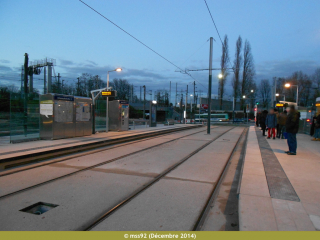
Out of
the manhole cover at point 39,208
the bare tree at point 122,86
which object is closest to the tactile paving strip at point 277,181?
the manhole cover at point 39,208

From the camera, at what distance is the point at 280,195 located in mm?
4656

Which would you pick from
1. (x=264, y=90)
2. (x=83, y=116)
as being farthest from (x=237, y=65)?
(x=83, y=116)

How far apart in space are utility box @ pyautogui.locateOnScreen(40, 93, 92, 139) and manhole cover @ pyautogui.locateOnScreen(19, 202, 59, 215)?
8574mm

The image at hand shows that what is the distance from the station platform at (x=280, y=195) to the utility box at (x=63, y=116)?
31.5 ft

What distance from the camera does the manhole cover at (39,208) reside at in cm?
414

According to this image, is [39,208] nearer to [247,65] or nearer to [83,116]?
[83,116]

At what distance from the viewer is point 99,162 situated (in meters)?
8.09

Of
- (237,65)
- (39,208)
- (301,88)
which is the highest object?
(237,65)

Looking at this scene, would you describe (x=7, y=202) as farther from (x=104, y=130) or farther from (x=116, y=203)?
(x=104, y=130)

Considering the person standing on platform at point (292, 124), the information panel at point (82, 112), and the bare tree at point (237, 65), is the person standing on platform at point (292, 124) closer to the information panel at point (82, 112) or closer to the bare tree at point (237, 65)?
the information panel at point (82, 112)

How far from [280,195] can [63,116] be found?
11.4m

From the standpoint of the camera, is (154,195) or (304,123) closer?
(154,195)
